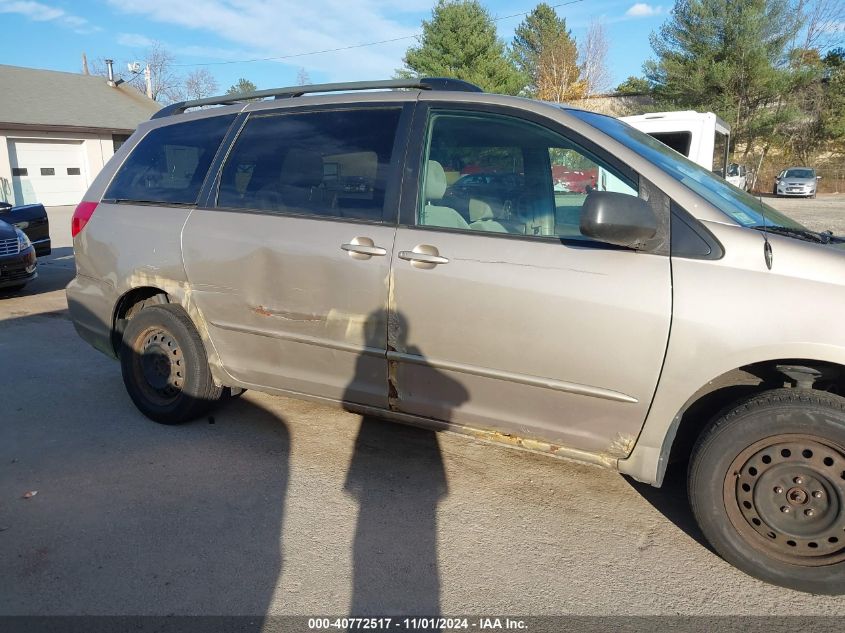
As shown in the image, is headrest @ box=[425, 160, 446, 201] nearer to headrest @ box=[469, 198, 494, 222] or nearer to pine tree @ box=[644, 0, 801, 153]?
headrest @ box=[469, 198, 494, 222]

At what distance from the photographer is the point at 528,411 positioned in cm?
295

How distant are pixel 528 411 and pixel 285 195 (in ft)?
5.80

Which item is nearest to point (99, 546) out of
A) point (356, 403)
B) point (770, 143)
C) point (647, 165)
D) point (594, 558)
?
point (356, 403)

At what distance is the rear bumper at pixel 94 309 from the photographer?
A: 4152 millimetres

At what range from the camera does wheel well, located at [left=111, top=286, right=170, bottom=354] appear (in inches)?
159

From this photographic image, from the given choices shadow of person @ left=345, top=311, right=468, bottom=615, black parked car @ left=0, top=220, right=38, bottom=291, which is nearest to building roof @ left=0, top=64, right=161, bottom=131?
black parked car @ left=0, top=220, right=38, bottom=291

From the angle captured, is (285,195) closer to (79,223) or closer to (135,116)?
(79,223)

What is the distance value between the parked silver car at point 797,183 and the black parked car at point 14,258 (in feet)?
102

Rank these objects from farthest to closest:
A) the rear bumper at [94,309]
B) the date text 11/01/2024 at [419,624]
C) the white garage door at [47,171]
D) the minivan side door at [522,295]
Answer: the white garage door at [47,171] → the rear bumper at [94,309] → the minivan side door at [522,295] → the date text 11/01/2024 at [419,624]

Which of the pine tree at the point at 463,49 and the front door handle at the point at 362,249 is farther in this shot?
the pine tree at the point at 463,49

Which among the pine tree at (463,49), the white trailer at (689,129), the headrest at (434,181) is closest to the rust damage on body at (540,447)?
the headrest at (434,181)

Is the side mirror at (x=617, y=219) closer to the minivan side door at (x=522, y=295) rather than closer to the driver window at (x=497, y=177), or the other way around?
the minivan side door at (x=522, y=295)

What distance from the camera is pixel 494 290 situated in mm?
2863

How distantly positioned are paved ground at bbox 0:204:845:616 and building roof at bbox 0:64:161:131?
24839 mm
